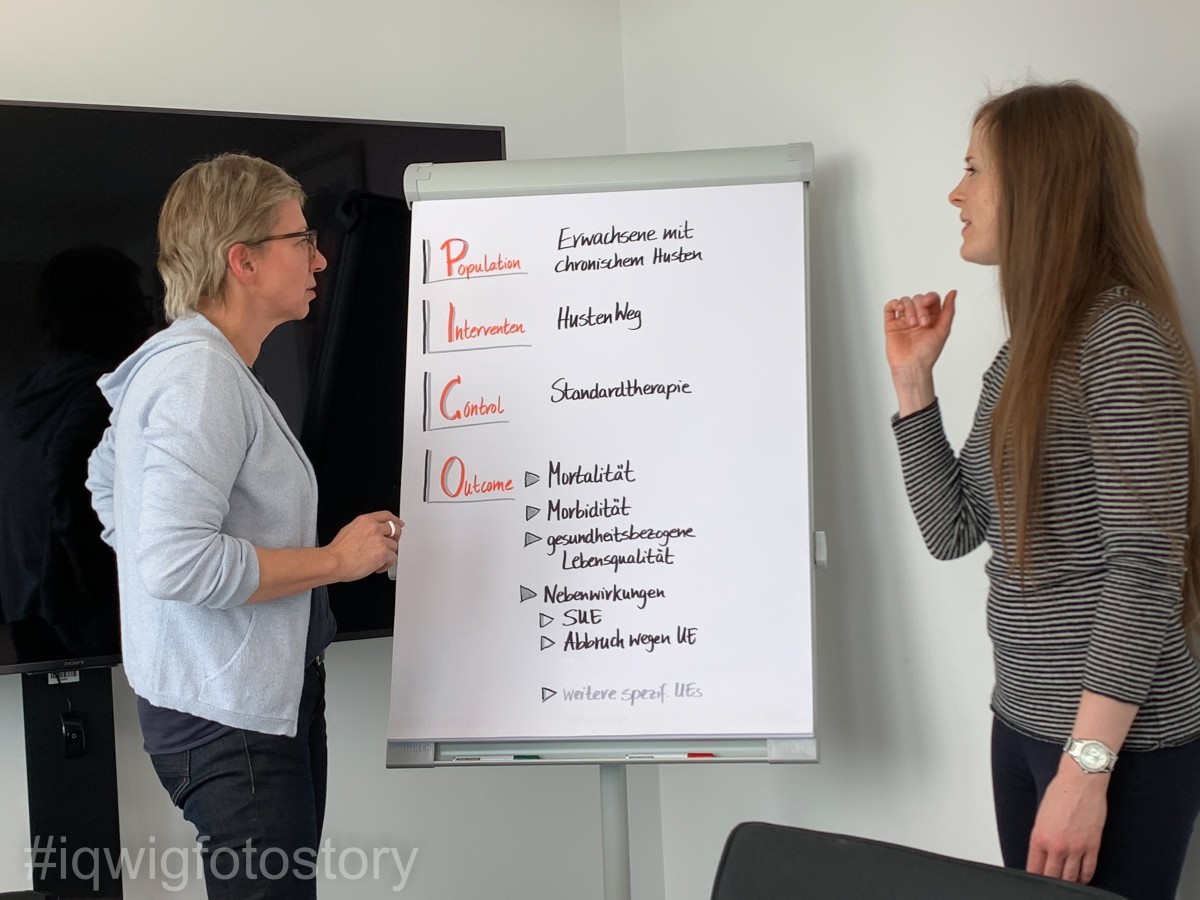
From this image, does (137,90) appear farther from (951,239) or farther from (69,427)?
(951,239)

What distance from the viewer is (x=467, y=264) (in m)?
2.13

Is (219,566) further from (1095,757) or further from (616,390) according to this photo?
(1095,757)

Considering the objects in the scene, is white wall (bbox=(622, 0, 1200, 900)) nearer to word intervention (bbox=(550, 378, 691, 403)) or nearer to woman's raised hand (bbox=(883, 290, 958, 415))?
woman's raised hand (bbox=(883, 290, 958, 415))

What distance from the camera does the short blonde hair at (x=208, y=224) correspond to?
1662 millimetres

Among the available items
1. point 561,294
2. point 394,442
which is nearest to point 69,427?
point 394,442

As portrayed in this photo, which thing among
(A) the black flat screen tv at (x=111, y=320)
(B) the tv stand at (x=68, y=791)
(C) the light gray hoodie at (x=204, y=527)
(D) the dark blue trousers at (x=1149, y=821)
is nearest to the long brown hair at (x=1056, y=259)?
(D) the dark blue trousers at (x=1149, y=821)

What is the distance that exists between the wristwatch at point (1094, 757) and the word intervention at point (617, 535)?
81 cm

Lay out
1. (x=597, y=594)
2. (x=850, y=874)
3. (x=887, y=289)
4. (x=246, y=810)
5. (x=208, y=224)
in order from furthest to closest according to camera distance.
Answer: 1. (x=887, y=289)
2. (x=597, y=594)
3. (x=208, y=224)
4. (x=246, y=810)
5. (x=850, y=874)

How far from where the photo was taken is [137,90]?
2.40 m

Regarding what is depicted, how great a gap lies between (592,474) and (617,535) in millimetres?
116

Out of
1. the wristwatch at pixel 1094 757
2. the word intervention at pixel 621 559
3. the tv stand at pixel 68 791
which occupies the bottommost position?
the tv stand at pixel 68 791

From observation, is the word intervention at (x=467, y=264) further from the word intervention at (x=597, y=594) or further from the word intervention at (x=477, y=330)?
the word intervention at (x=597, y=594)

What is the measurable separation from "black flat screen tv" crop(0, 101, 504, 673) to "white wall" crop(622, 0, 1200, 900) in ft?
2.54

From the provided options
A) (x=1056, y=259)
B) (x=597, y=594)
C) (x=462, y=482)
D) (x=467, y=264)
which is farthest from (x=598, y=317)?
(x=1056, y=259)
